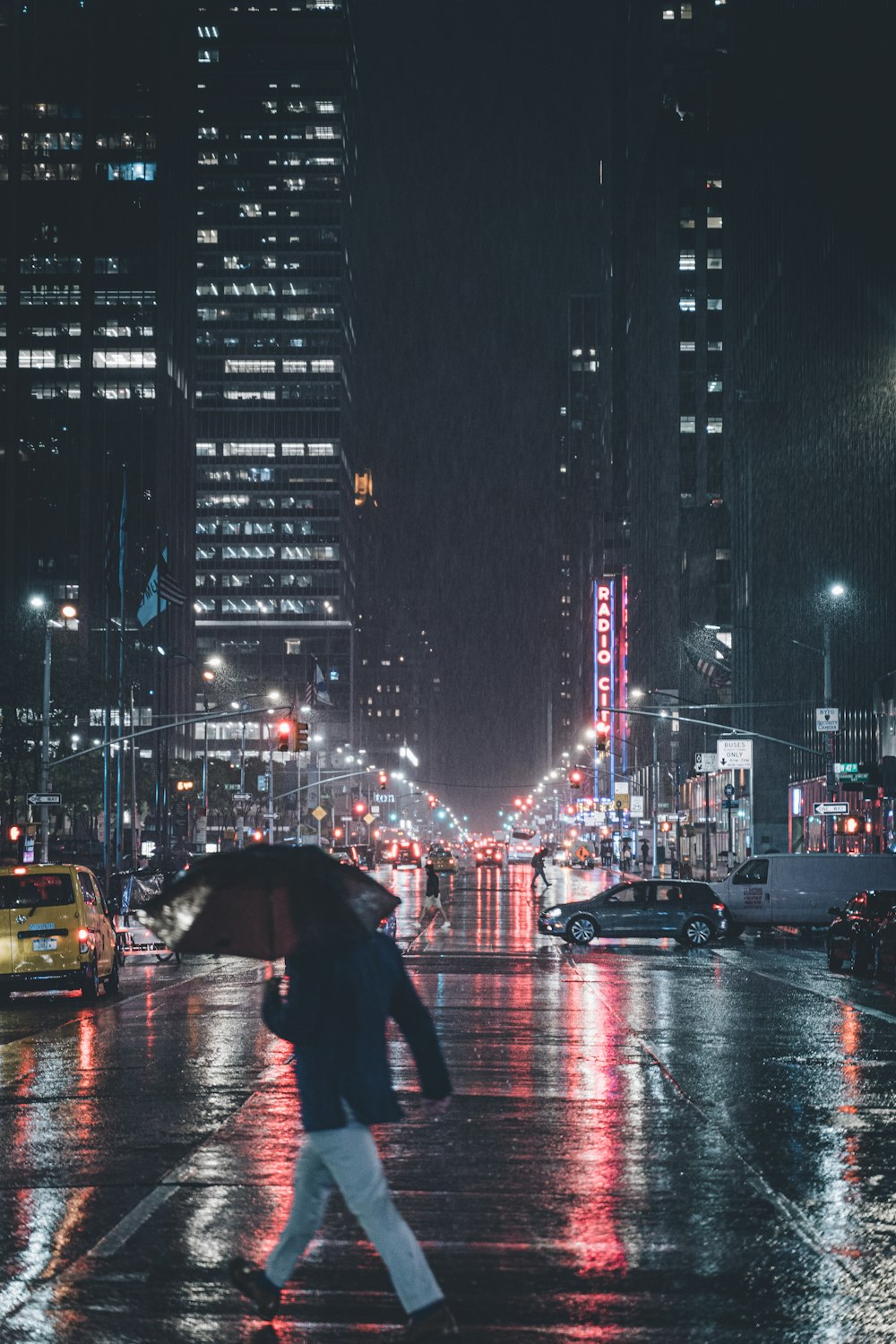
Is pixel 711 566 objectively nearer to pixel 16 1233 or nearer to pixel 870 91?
pixel 870 91

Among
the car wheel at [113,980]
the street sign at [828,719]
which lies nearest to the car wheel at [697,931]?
the street sign at [828,719]

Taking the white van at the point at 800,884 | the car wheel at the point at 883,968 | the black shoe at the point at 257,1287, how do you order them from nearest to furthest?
the black shoe at the point at 257,1287, the car wheel at the point at 883,968, the white van at the point at 800,884

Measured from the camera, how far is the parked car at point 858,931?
96.9ft

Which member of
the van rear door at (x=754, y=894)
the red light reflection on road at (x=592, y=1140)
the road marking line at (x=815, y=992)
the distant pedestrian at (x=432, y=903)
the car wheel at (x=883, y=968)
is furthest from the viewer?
the distant pedestrian at (x=432, y=903)

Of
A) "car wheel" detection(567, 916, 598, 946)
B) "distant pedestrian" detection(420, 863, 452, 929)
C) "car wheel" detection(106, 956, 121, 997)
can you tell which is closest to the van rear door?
"car wheel" detection(567, 916, 598, 946)

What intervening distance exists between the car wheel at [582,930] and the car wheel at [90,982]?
1660 cm

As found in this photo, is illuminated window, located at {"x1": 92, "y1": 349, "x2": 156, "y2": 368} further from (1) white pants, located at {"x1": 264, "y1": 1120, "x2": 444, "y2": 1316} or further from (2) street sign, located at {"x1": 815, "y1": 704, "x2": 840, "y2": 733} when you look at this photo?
(1) white pants, located at {"x1": 264, "y1": 1120, "x2": 444, "y2": 1316}

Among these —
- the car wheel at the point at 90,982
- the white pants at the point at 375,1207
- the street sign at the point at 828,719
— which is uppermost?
the street sign at the point at 828,719

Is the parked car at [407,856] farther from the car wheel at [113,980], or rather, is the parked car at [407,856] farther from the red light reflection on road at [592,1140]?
the red light reflection on road at [592,1140]

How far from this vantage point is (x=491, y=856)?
123000mm

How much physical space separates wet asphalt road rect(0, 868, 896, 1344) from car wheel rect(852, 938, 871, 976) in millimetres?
7895

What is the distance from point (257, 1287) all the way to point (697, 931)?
111 ft

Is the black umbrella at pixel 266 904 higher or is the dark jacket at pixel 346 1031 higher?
the black umbrella at pixel 266 904

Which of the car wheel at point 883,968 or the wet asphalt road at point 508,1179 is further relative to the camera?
the car wheel at point 883,968
